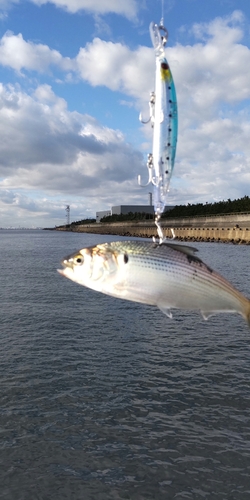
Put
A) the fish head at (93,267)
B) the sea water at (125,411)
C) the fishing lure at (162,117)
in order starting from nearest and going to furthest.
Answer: the fish head at (93,267)
the fishing lure at (162,117)
the sea water at (125,411)

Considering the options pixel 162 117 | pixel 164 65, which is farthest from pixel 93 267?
pixel 164 65

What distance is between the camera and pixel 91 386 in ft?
44.4

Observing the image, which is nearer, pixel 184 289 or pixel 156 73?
pixel 184 289

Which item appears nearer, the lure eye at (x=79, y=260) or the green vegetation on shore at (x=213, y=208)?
the lure eye at (x=79, y=260)

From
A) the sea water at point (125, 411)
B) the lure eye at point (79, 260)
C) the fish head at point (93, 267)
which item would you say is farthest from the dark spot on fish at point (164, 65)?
the sea water at point (125, 411)

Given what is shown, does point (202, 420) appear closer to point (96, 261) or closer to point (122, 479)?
point (122, 479)

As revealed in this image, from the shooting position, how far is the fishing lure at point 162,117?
5488mm

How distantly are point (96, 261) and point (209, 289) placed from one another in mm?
1018

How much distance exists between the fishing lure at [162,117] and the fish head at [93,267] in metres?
1.90

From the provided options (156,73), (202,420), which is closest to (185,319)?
(202,420)

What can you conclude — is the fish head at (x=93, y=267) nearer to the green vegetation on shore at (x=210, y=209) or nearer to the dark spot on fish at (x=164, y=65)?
the dark spot on fish at (x=164, y=65)

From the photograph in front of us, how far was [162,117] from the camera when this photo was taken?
5.53m

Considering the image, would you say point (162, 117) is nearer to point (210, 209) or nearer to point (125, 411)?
point (125, 411)

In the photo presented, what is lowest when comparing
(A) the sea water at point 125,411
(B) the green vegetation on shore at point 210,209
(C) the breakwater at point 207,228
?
(A) the sea water at point 125,411
